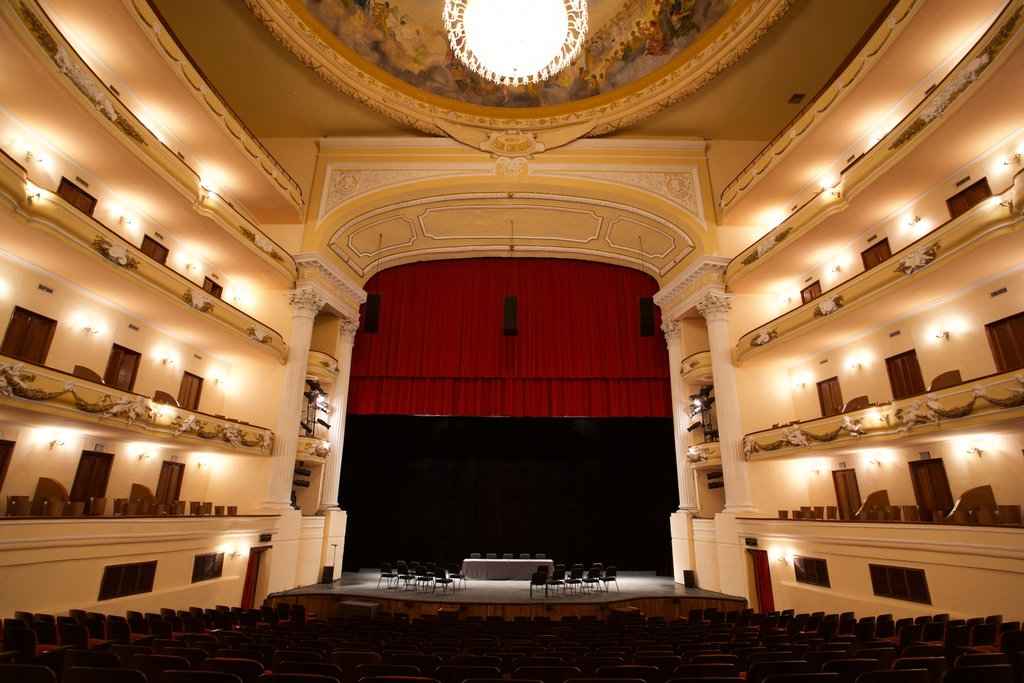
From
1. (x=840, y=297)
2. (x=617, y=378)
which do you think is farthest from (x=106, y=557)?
(x=840, y=297)

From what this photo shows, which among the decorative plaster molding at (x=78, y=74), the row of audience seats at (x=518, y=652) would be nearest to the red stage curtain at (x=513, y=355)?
the decorative plaster molding at (x=78, y=74)

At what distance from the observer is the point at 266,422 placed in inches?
573

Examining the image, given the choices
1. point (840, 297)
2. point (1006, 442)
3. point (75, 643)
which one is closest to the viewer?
point (75, 643)

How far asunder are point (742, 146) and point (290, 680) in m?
18.9

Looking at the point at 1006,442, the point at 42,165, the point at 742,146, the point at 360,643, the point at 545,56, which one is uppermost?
the point at 742,146

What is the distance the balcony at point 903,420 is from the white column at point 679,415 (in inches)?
112

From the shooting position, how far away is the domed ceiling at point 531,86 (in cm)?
1399

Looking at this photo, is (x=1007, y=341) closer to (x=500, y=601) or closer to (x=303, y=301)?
(x=500, y=601)

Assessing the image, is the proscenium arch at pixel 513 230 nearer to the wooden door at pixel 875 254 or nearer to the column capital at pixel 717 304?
the column capital at pixel 717 304

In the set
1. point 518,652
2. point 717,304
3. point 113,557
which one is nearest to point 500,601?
point 518,652

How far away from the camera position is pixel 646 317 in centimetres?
1529

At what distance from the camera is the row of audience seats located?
342 centimetres

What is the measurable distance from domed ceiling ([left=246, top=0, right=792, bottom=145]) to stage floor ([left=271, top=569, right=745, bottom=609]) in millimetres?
13611

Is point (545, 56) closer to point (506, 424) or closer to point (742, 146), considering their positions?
point (742, 146)
